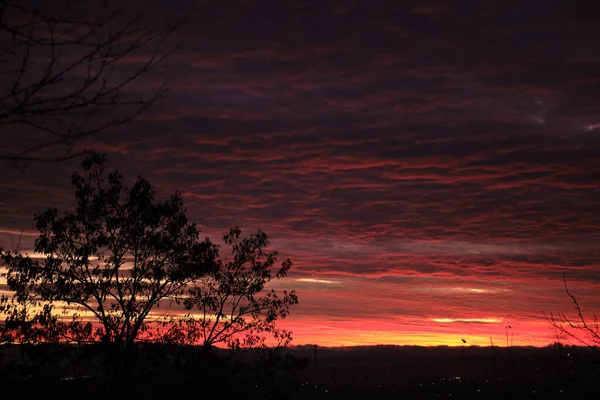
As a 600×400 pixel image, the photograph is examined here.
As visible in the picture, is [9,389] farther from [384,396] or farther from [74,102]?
[384,396]

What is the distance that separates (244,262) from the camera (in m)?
28.8

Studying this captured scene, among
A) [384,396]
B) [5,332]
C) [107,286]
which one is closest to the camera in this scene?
[5,332]

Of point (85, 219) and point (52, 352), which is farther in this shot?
point (85, 219)

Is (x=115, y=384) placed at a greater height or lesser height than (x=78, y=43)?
lesser

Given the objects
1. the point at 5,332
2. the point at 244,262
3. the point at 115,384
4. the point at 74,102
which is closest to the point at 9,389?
the point at 115,384

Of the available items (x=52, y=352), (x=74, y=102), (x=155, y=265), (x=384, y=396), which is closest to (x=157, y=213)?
(x=155, y=265)

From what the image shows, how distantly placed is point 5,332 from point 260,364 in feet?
32.1

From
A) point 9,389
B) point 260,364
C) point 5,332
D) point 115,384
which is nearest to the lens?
point 9,389

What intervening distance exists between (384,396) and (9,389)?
172014 millimetres

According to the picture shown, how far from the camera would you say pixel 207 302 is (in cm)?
2664

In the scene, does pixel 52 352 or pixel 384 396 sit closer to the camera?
pixel 52 352

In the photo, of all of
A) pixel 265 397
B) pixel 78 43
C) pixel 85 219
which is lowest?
pixel 265 397

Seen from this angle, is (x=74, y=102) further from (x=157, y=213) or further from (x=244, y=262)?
(x=244, y=262)

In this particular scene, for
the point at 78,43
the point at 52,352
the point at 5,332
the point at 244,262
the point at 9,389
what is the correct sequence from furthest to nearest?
the point at 244,262 < the point at 52,352 < the point at 5,332 < the point at 9,389 < the point at 78,43
